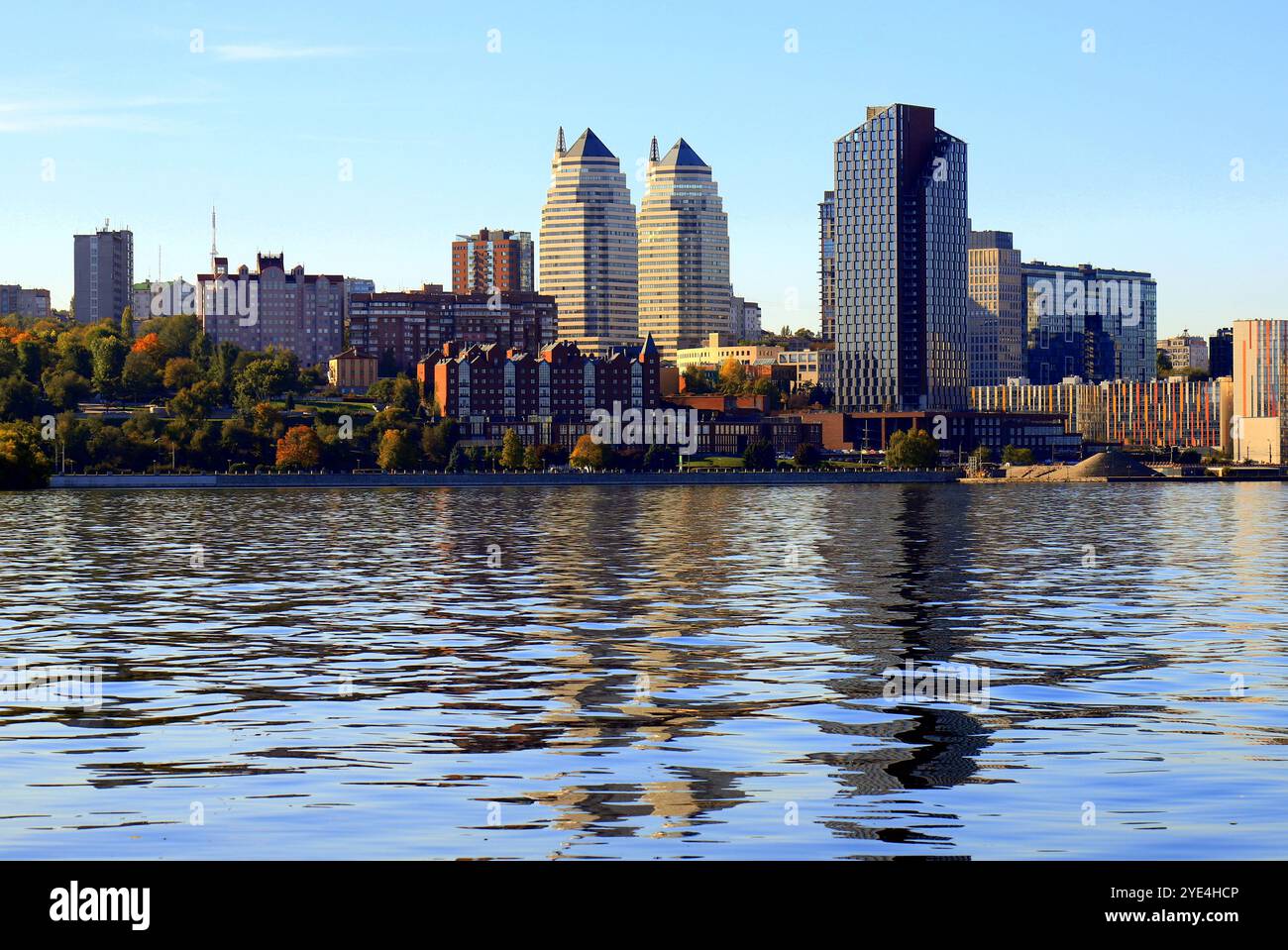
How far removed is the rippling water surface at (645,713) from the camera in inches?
779

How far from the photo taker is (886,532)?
355ft

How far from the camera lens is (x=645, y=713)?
29547 mm

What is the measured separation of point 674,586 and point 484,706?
3122cm

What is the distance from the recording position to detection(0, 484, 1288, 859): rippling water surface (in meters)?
19.8

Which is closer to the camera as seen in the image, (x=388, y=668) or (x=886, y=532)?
(x=388, y=668)

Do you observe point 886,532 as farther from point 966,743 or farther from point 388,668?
point 966,743
